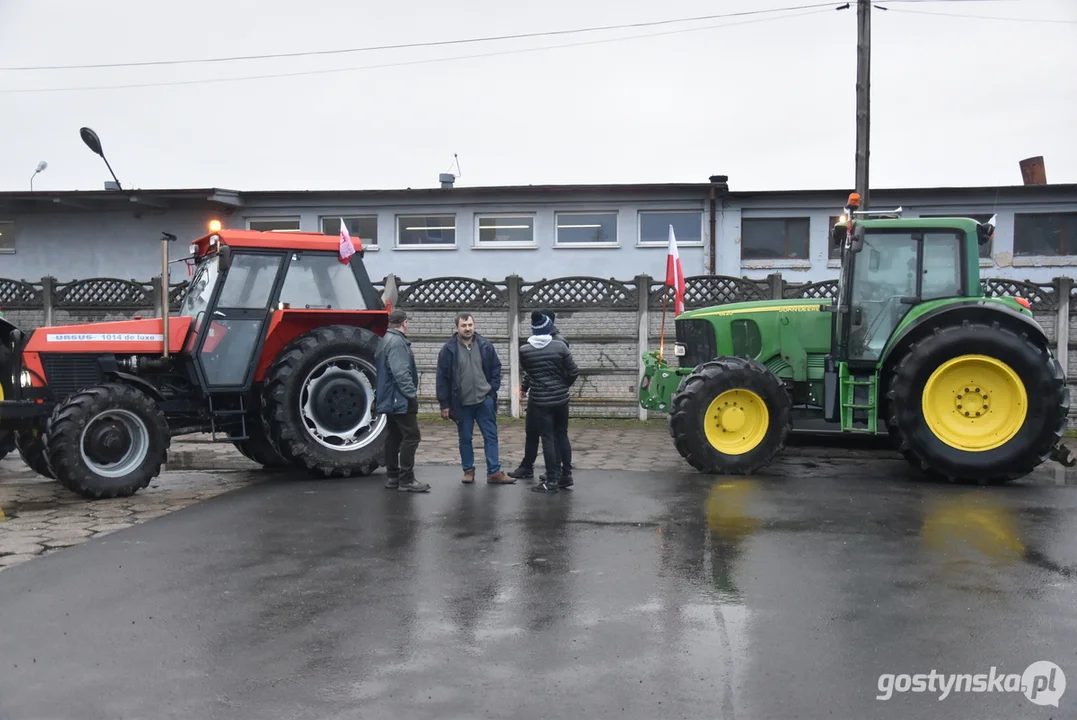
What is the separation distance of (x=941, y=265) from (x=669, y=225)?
43.4 feet

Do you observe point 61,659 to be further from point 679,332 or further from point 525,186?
point 525,186

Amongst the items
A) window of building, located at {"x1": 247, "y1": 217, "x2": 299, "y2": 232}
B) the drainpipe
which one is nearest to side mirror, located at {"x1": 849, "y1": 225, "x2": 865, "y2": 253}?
the drainpipe

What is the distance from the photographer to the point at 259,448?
421 inches

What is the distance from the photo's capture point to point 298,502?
8570 mm

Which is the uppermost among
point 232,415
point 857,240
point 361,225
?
point 361,225

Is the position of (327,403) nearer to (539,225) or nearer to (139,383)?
(139,383)

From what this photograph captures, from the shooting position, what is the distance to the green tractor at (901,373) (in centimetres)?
956

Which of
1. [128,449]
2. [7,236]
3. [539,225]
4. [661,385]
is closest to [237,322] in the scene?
[128,449]

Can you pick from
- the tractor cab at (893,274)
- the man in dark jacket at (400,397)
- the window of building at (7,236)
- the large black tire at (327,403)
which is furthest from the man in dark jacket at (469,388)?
the window of building at (7,236)

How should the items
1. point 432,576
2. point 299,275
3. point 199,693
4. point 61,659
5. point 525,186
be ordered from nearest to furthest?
1. point 199,693
2. point 61,659
3. point 432,576
4. point 299,275
5. point 525,186

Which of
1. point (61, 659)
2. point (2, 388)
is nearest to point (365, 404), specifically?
point (2, 388)

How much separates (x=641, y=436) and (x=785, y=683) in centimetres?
957

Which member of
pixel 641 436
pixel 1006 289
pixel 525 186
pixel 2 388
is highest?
pixel 525 186

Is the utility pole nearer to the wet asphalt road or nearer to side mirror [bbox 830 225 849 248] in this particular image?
side mirror [bbox 830 225 849 248]
